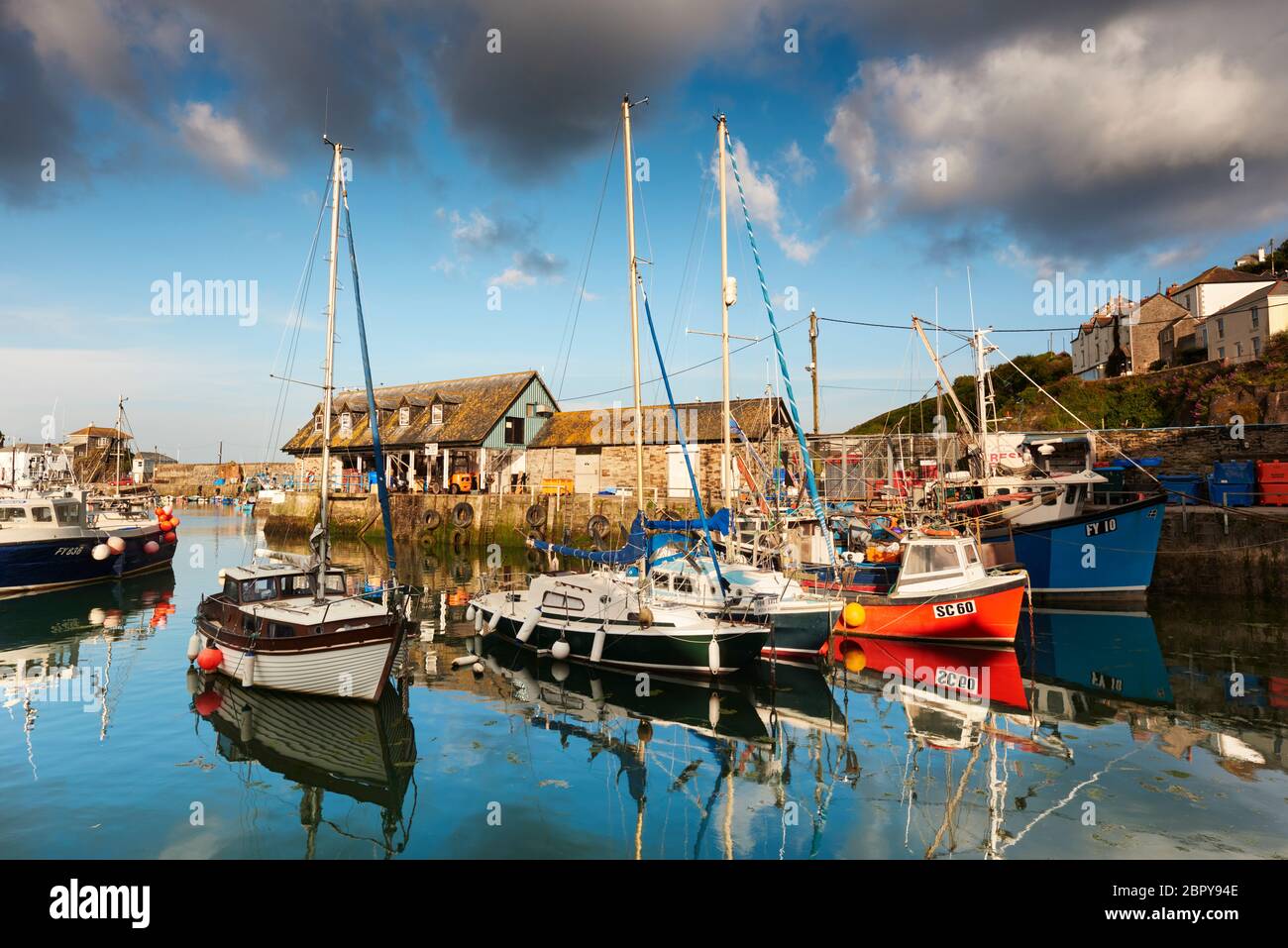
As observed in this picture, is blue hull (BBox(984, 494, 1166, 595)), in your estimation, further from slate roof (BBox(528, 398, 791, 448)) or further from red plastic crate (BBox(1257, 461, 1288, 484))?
slate roof (BBox(528, 398, 791, 448))

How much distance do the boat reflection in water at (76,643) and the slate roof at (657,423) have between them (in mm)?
25032

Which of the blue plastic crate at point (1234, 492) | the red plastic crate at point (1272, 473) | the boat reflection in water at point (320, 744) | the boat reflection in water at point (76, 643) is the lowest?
the boat reflection in water at point (320, 744)

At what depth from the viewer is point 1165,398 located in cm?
4619

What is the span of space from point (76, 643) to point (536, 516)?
84.1 feet

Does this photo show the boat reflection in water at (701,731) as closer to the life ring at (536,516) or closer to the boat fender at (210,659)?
the boat fender at (210,659)

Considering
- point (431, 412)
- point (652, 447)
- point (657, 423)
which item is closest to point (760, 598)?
point (652, 447)

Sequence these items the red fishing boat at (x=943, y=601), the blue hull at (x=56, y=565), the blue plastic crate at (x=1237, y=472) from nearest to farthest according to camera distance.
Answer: the red fishing boat at (x=943, y=601)
the blue plastic crate at (x=1237, y=472)
the blue hull at (x=56, y=565)

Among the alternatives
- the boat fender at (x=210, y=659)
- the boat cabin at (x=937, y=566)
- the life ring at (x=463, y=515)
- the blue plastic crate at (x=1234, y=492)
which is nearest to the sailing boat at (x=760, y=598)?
the boat cabin at (x=937, y=566)

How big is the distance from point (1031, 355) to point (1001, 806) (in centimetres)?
7518

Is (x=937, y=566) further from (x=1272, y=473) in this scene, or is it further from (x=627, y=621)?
(x=1272, y=473)

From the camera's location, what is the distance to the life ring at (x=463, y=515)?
47.6 m
